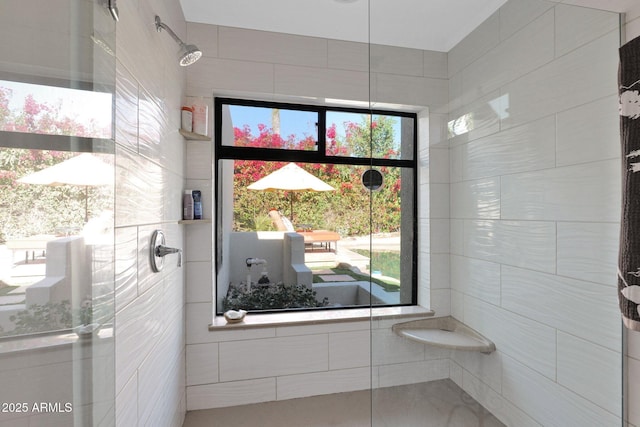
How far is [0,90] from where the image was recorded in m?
0.38

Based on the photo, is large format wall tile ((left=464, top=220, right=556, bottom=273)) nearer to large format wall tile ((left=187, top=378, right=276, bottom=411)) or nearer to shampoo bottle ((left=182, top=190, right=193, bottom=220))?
shampoo bottle ((left=182, top=190, right=193, bottom=220))

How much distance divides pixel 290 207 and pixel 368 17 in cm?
129

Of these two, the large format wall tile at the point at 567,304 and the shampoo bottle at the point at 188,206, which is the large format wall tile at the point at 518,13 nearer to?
the large format wall tile at the point at 567,304

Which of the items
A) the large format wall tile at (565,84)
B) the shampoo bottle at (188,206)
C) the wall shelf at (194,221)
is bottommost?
the wall shelf at (194,221)

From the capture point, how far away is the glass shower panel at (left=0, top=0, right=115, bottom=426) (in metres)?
0.40

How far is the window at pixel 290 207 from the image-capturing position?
85.6 inches

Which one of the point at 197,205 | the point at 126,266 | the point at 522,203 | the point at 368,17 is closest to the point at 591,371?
the point at 522,203

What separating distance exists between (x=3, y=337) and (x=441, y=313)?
1189mm

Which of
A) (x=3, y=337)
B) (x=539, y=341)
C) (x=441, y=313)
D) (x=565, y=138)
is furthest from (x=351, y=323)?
(x=3, y=337)

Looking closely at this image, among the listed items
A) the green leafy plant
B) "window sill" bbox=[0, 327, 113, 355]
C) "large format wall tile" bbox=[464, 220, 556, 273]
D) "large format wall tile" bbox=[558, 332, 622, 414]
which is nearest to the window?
the green leafy plant

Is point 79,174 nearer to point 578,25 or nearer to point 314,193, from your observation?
point 578,25

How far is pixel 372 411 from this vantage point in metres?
1.42

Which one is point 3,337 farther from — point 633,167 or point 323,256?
point 323,256

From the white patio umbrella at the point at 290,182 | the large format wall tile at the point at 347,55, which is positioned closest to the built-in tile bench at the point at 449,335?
the white patio umbrella at the point at 290,182
